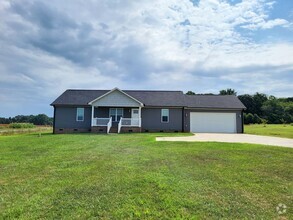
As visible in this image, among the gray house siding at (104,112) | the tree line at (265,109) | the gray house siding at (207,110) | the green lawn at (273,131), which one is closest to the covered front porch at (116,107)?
the gray house siding at (104,112)

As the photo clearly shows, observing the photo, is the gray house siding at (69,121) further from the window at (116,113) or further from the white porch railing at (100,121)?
the window at (116,113)

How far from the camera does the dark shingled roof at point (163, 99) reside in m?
25.4

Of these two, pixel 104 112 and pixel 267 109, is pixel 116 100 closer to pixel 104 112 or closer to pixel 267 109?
pixel 104 112

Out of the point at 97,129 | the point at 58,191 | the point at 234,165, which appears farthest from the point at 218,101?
the point at 58,191

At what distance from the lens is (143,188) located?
496 centimetres

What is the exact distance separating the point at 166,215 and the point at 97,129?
20.7m

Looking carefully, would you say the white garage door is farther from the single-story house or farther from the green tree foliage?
the green tree foliage

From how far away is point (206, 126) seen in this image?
84.3ft

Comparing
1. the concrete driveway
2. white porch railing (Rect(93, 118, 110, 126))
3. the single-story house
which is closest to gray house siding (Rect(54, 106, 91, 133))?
the single-story house

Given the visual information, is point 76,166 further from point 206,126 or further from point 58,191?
point 206,126

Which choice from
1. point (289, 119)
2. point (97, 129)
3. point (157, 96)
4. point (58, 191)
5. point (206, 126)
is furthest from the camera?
point (289, 119)

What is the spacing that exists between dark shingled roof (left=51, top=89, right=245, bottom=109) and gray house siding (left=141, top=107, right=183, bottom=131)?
642 mm

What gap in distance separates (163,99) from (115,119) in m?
5.65

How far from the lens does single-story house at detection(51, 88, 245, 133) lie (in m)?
24.0
